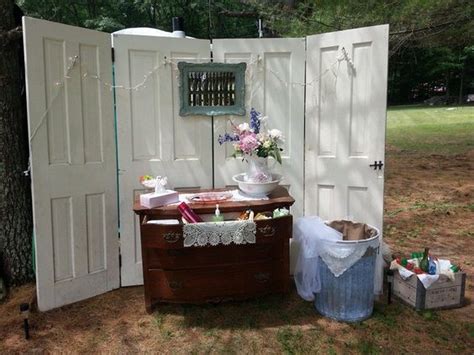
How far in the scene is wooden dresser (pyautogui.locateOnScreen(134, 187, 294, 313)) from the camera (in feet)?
9.11

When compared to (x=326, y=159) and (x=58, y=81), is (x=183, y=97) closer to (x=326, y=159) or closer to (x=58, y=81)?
(x=58, y=81)

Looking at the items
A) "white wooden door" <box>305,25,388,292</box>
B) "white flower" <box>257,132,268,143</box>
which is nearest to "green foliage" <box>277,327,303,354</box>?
"white wooden door" <box>305,25,388,292</box>

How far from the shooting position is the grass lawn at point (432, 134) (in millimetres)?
10742

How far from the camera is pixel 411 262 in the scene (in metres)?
3.15

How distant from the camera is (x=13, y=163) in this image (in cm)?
314

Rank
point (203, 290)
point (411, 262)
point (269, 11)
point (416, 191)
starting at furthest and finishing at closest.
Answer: point (416, 191)
point (269, 11)
point (411, 262)
point (203, 290)

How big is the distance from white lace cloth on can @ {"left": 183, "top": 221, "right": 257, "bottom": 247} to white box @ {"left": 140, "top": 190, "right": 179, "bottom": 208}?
1.01ft

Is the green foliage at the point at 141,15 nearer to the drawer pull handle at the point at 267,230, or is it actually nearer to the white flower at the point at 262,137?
the white flower at the point at 262,137

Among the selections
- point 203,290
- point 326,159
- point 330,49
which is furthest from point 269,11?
point 203,290

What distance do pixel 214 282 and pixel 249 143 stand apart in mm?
947

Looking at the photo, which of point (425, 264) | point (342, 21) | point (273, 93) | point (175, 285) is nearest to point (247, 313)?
point (175, 285)

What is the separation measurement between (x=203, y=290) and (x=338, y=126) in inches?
62.1

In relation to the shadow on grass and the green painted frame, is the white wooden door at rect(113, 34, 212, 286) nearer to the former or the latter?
the green painted frame

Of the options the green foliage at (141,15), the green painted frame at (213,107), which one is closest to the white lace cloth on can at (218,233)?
the green painted frame at (213,107)
